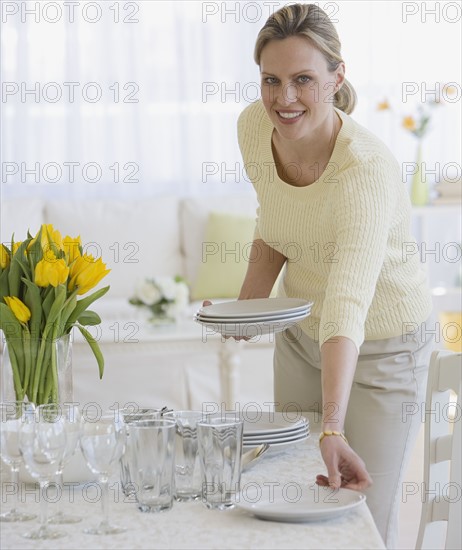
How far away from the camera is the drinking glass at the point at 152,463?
1203mm

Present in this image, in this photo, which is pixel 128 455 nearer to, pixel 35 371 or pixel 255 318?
pixel 35 371

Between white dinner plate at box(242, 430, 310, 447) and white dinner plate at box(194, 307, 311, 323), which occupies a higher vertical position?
white dinner plate at box(194, 307, 311, 323)

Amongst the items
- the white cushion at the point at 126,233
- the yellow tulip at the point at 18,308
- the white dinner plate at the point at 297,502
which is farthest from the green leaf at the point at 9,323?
the white cushion at the point at 126,233

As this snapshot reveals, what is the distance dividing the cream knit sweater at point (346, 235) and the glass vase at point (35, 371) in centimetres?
42

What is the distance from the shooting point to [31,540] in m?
1.14

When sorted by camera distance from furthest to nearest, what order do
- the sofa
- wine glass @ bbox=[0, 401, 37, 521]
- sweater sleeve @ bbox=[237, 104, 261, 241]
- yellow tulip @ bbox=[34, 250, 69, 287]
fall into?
the sofa → sweater sleeve @ bbox=[237, 104, 261, 241] → yellow tulip @ bbox=[34, 250, 69, 287] → wine glass @ bbox=[0, 401, 37, 521]

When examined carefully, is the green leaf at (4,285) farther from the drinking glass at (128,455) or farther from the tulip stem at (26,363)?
the drinking glass at (128,455)

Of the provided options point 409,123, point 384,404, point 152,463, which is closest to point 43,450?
point 152,463

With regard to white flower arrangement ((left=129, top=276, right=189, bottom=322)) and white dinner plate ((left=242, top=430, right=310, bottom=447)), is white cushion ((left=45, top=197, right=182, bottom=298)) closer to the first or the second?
white flower arrangement ((left=129, top=276, right=189, bottom=322))

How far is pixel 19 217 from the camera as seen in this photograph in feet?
16.6

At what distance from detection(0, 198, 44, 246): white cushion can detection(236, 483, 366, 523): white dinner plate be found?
3910mm

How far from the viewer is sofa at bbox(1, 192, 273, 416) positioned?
4.24 metres

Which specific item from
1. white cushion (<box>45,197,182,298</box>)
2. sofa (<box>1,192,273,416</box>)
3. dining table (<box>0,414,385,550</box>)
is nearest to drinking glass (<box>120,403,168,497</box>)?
dining table (<box>0,414,385,550</box>)

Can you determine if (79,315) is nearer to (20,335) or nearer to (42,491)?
(20,335)
